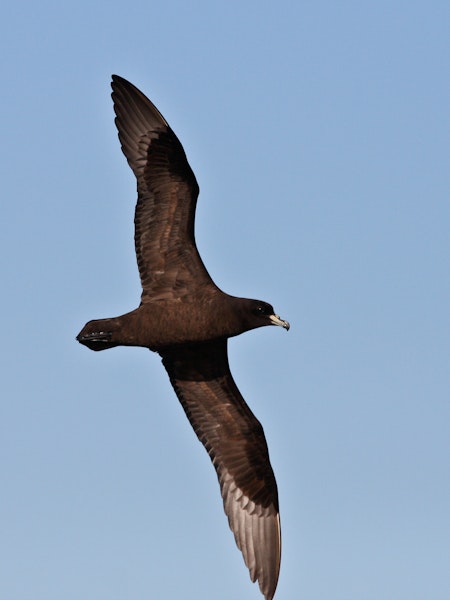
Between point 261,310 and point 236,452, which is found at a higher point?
point 261,310

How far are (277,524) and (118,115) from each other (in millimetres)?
6499

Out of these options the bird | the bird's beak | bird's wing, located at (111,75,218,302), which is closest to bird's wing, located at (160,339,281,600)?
the bird

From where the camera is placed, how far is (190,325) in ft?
61.7

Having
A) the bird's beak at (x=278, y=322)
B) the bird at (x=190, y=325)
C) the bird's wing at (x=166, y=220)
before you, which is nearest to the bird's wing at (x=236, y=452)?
the bird at (x=190, y=325)

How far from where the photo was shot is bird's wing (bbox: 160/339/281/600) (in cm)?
2033

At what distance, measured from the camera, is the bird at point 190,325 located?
18844mm

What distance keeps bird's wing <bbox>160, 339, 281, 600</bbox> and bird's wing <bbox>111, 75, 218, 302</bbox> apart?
141 centimetres

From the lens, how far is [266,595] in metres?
20.2

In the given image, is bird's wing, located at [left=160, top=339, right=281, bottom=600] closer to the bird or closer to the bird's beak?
the bird

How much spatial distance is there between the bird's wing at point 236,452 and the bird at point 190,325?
1 centimetres

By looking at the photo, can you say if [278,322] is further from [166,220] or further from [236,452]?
[236,452]

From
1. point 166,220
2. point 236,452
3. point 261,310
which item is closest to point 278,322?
point 261,310

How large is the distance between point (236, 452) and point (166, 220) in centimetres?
379

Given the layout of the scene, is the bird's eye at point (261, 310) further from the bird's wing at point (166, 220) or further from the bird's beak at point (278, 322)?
the bird's wing at point (166, 220)
